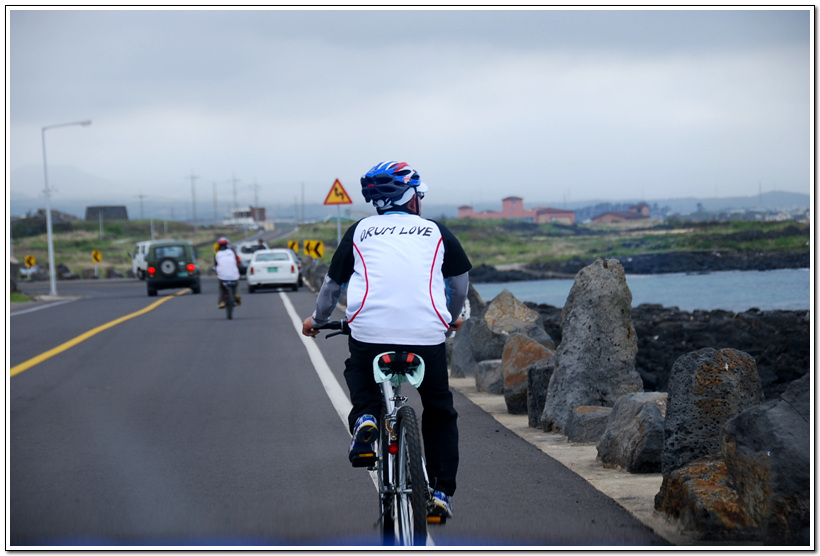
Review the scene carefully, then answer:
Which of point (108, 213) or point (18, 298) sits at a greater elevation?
point (18, 298)

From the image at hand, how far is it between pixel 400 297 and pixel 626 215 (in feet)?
177

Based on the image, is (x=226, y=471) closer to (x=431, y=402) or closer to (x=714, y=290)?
(x=431, y=402)

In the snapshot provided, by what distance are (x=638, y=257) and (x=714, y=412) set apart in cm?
4327

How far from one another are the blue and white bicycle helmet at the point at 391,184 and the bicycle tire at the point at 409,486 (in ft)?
3.28

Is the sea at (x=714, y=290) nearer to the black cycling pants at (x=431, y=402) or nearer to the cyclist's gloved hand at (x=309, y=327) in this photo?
the cyclist's gloved hand at (x=309, y=327)

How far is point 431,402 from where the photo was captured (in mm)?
4828

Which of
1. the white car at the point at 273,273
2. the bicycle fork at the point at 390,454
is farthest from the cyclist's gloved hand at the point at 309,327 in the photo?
the white car at the point at 273,273

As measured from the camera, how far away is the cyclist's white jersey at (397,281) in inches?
181

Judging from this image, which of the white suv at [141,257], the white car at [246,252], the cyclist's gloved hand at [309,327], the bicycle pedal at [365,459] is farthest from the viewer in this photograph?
the white car at [246,252]

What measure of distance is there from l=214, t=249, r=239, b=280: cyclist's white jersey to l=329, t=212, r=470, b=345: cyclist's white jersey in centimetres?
1729

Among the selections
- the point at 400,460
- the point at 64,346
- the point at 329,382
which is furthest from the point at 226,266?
the point at 400,460

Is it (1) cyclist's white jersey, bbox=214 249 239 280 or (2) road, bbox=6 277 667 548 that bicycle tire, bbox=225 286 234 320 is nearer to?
(1) cyclist's white jersey, bbox=214 249 239 280

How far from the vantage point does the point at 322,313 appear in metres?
5.00

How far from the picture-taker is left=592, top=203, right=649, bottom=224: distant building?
54.9 m
